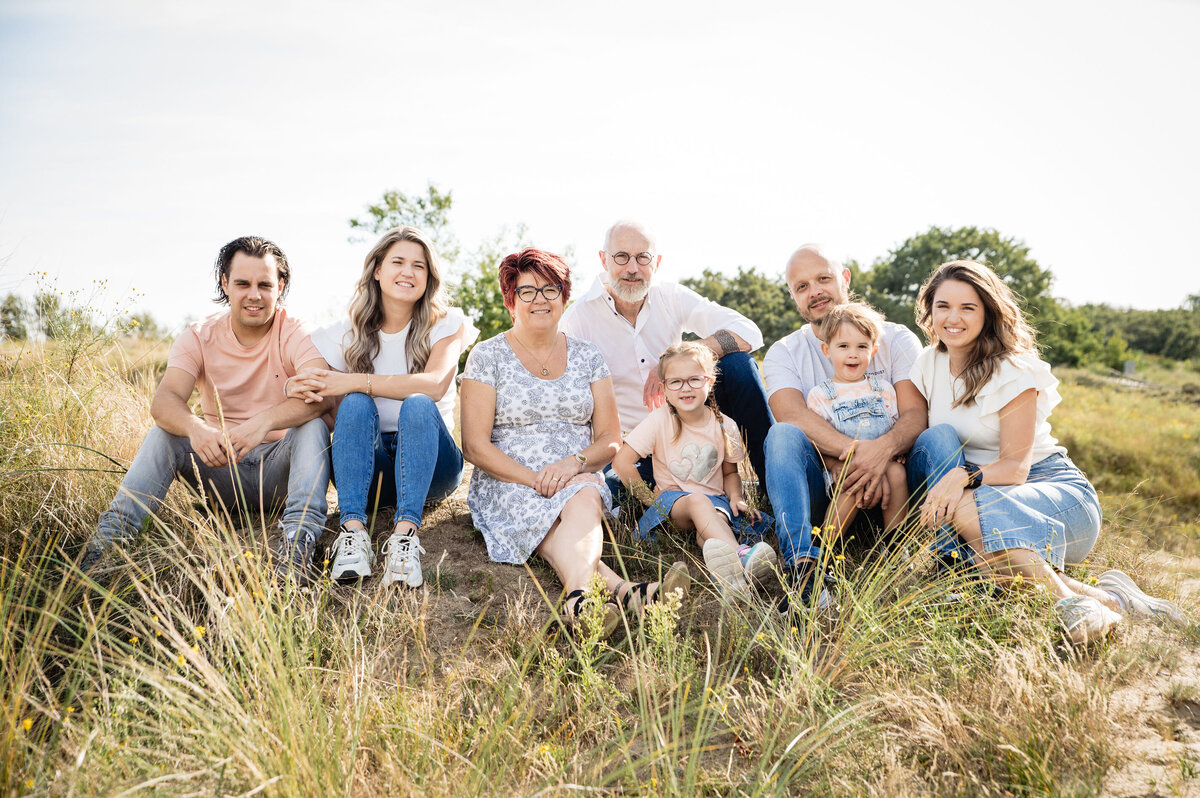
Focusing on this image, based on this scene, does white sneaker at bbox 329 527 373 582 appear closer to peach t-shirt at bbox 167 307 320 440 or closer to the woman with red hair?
the woman with red hair

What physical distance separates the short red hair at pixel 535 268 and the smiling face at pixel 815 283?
4.50 ft

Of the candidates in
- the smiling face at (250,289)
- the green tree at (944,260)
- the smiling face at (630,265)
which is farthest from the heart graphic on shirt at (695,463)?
the green tree at (944,260)

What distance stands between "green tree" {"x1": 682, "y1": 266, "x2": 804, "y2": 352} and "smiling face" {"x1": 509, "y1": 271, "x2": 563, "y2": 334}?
2235 cm

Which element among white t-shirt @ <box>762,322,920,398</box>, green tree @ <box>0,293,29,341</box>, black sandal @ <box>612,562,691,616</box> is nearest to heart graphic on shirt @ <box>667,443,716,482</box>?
white t-shirt @ <box>762,322,920,398</box>

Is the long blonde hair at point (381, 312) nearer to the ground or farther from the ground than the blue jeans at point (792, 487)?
farther from the ground

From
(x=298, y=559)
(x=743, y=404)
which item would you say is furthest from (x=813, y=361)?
(x=298, y=559)

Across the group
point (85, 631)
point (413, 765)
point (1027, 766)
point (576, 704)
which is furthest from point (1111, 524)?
point (85, 631)

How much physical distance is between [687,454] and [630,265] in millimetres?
1384

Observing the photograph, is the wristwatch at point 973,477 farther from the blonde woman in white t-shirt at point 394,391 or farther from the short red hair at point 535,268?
the blonde woman in white t-shirt at point 394,391

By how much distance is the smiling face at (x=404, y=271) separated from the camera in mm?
3836

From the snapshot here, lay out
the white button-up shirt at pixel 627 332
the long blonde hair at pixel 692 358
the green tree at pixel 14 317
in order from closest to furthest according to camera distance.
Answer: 1. the long blonde hair at pixel 692 358
2. the white button-up shirt at pixel 627 332
3. the green tree at pixel 14 317

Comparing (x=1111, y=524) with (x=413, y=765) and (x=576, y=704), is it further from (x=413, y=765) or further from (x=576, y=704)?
(x=413, y=765)

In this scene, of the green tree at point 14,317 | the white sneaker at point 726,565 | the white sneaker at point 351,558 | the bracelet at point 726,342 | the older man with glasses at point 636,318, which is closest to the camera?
the white sneaker at point 726,565

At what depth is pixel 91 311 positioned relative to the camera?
4973 mm
